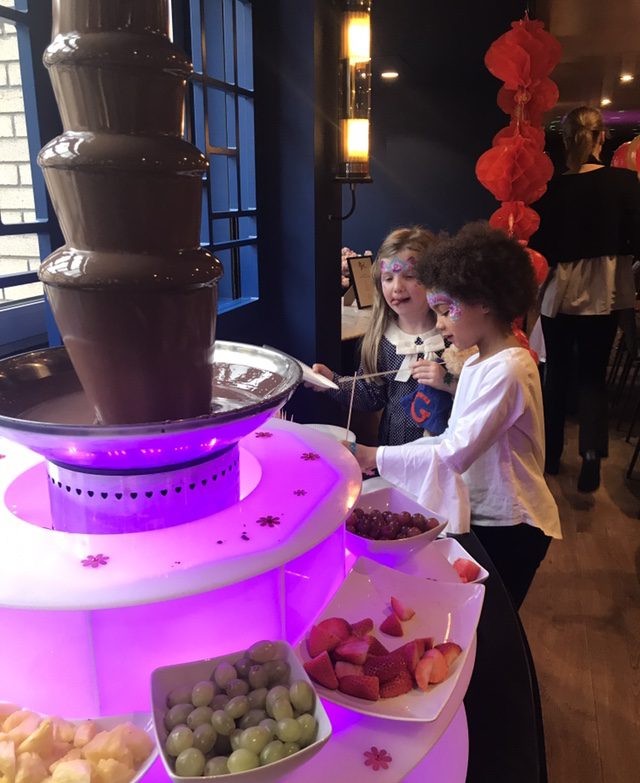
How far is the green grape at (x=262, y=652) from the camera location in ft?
2.77

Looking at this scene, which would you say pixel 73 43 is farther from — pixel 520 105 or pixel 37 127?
pixel 520 105

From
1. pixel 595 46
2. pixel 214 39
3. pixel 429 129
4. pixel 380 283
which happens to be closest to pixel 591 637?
pixel 380 283

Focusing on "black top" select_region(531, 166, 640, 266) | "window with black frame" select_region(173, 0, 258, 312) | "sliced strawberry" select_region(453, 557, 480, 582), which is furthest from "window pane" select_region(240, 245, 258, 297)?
"sliced strawberry" select_region(453, 557, 480, 582)

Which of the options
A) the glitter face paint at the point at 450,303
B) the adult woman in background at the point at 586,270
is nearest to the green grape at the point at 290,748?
the glitter face paint at the point at 450,303

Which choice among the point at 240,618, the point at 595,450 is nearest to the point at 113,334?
the point at 240,618

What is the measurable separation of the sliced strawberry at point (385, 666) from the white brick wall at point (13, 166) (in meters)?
1.37

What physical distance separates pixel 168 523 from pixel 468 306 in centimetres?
116

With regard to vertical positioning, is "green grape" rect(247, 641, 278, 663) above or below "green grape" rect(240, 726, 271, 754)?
above

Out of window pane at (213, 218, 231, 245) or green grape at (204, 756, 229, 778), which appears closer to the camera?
green grape at (204, 756, 229, 778)

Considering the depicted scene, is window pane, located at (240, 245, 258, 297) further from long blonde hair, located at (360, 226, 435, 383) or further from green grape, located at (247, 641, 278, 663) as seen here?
green grape, located at (247, 641, 278, 663)

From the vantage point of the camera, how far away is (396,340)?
2523 millimetres

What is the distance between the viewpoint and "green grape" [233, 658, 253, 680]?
32.7 inches

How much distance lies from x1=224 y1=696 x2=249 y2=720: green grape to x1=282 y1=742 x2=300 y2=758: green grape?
7 cm

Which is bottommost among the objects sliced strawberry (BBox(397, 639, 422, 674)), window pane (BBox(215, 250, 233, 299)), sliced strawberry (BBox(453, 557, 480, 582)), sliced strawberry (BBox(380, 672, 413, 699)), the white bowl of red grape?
sliced strawberry (BBox(453, 557, 480, 582))
